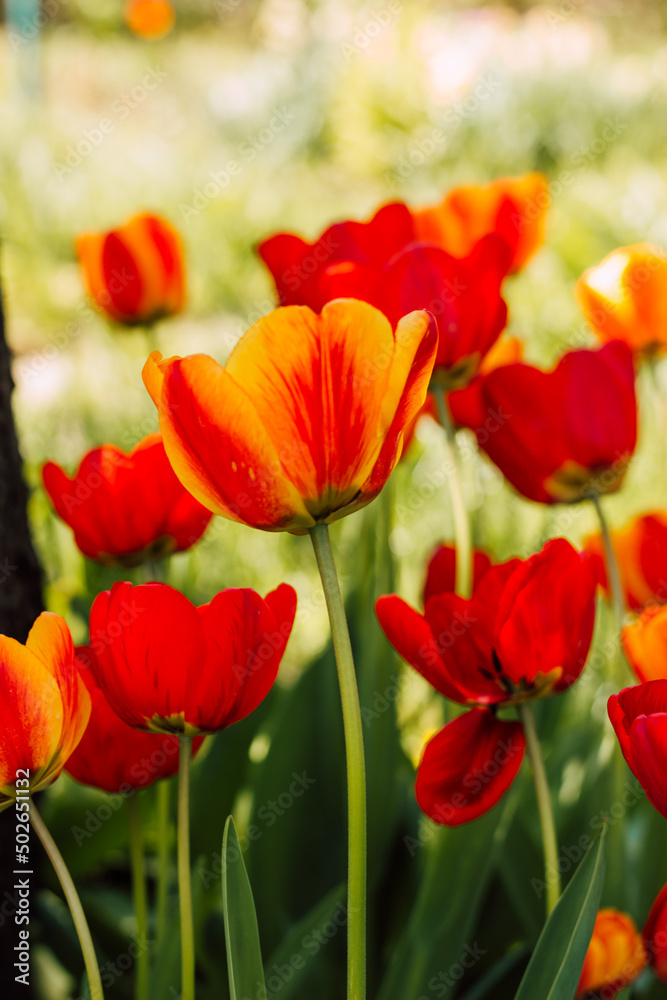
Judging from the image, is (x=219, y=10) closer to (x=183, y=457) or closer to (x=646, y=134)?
(x=646, y=134)

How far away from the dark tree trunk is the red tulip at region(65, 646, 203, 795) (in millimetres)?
268

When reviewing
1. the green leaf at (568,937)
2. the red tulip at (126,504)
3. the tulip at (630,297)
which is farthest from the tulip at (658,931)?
the tulip at (630,297)

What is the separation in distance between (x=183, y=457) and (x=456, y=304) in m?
0.30

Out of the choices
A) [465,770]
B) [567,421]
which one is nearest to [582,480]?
[567,421]

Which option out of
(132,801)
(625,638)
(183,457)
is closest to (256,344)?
(183,457)

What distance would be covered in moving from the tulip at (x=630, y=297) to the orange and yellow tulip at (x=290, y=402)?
0.43m

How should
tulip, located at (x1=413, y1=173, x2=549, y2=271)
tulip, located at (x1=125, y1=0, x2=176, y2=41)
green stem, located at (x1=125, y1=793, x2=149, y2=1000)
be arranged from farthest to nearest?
tulip, located at (x1=125, y1=0, x2=176, y2=41), tulip, located at (x1=413, y1=173, x2=549, y2=271), green stem, located at (x1=125, y1=793, x2=149, y2=1000)

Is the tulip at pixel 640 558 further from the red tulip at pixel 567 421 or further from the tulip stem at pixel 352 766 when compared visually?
the tulip stem at pixel 352 766

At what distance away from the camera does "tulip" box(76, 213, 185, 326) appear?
111cm

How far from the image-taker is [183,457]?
1.43 feet

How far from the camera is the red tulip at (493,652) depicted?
0.51 meters

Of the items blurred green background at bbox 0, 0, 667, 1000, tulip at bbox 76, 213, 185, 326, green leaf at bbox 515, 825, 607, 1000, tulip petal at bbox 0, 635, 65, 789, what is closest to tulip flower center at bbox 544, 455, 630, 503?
blurred green background at bbox 0, 0, 667, 1000

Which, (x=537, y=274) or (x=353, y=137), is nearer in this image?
(x=537, y=274)

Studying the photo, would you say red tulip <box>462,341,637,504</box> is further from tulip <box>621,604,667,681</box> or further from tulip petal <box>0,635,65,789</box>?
tulip petal <box>0,635,65,789</box>
